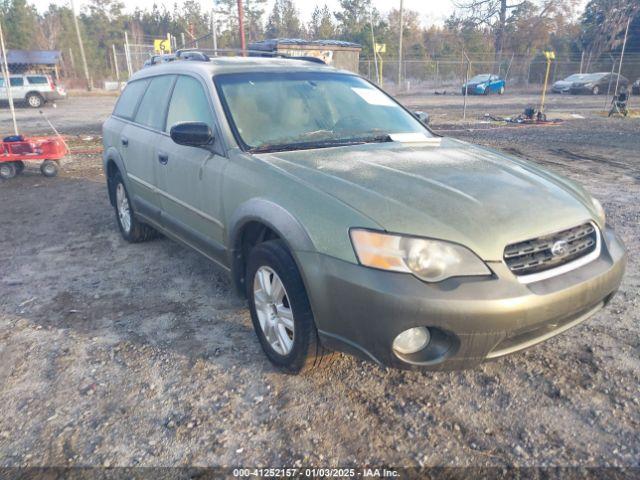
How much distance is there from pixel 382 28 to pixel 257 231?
177 feet

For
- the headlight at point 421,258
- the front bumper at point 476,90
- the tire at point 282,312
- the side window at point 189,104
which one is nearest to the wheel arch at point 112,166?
the side window at point 189,104

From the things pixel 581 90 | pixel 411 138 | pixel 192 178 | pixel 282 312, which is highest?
pixel 411 138

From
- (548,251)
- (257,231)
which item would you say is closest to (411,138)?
(257,231)

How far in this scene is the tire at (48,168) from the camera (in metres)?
8.77

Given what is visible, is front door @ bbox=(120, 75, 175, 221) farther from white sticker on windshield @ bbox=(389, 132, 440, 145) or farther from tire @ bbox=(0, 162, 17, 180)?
tire @ bbox=(0, 162, 17, 180)

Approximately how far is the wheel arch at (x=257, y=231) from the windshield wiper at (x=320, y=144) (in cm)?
46

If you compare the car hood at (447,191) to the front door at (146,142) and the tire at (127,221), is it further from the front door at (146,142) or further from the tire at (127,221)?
the tire at (127,221)

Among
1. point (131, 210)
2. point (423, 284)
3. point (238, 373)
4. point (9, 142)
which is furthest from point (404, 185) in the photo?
point (9, 142)

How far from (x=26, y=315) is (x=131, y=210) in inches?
60.8

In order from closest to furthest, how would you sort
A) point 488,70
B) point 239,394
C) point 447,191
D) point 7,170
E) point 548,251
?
1. point 548,251
2. point 447,191
3. point 239,394
4. point 7,170
5. point 488,70

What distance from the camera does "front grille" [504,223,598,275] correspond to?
7.50ft

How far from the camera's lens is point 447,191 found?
2.54m

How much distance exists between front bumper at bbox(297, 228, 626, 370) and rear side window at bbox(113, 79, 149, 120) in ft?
10.1

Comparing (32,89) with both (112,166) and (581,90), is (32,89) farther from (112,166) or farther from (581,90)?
(581,90)
